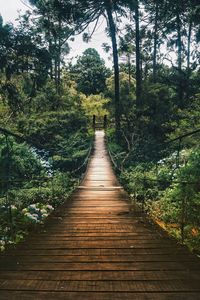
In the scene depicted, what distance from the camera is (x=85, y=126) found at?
22.9 m

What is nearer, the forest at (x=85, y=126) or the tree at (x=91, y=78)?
the forest at (x=85, y=126)

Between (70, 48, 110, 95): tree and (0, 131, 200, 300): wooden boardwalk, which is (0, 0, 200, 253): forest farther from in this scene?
(70, 48, 110, 95): tree

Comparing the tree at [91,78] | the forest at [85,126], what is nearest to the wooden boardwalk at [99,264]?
the forest at [85,126]

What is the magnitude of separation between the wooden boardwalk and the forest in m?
0.55

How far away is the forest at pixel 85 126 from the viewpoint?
23.1ft

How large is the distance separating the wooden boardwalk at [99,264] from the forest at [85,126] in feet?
1.79

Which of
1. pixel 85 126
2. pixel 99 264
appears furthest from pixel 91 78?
pixel 99 264

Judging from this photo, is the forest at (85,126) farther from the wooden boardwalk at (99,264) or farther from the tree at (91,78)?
the tree at (91,78)

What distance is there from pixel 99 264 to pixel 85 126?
19.8m

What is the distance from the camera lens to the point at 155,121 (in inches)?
744

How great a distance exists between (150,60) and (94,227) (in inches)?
1309

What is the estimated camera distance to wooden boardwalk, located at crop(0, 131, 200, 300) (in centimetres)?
255

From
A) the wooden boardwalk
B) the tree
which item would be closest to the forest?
the wooden boardwalk

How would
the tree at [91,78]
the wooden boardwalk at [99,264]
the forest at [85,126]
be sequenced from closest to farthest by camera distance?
the wooden boardwalk at [99,264] < the forest at [85,126] < the tree at [91,78]
